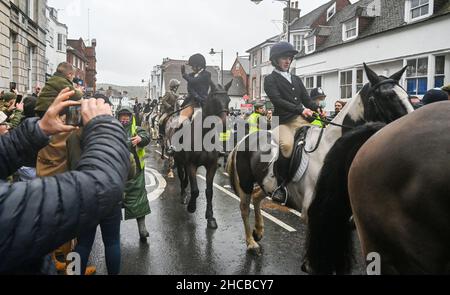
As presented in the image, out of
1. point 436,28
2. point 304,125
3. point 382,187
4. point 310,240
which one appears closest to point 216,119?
point 304,125

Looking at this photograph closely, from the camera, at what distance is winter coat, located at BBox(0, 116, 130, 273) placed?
3.58ft

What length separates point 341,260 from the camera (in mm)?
3262

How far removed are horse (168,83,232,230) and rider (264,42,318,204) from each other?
5.36 ft

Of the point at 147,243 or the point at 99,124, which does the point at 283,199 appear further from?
the point at 99,124

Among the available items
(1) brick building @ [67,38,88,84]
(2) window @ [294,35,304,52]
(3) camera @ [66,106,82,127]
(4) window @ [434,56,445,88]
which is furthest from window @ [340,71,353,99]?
(1) brick building @ [67,38,88,84]

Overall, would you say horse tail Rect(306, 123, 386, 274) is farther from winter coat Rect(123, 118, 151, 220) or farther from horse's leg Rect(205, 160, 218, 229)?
horse's leg Rect(205, 160, 218, 229)

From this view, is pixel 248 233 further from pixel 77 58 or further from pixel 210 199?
pixel 77 58

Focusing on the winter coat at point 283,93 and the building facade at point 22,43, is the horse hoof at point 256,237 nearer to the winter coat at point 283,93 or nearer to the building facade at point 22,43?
the winter coat at point 283,93

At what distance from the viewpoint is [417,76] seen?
710 inches

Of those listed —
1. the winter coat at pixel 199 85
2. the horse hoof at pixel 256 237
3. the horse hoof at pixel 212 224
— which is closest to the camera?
the horse hoof at pixel 256 237

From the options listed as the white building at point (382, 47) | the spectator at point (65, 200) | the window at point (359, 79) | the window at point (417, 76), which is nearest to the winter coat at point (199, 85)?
the spectator at point (65, 200)

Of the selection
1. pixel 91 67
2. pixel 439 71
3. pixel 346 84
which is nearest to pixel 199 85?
pixel 439 71

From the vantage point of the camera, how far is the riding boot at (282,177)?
466 centimetres

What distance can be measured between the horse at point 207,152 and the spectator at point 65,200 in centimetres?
521
